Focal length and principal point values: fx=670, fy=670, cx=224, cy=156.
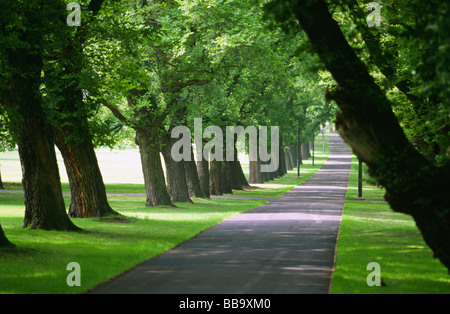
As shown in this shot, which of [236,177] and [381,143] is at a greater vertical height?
[381,143]

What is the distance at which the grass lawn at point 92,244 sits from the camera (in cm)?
1188

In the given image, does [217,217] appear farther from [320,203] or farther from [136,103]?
[320,203]

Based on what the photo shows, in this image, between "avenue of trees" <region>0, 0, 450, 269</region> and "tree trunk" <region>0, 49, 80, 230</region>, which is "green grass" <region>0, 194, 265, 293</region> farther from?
"avenue of trees" <region>0, 0, 450, 269</region>

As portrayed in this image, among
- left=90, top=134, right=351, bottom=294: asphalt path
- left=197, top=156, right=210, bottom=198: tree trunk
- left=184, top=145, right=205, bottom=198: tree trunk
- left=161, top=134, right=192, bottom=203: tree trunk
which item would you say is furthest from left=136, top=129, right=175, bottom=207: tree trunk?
left=197, top=156, right=210, bottom=198: tree trunk

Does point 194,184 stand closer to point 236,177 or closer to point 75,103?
point 236,177

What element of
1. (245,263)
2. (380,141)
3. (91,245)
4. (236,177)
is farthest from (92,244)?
(236,177)

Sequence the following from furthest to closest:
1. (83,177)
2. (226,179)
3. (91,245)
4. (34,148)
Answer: (226,179) < (83,177) < (34,148) < (91,245)

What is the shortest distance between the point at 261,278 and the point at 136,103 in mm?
18174

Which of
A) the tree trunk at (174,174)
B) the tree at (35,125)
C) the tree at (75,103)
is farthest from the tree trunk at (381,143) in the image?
the tree trunk at (174,174)

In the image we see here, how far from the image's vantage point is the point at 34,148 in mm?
18984

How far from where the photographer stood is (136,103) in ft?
95.5

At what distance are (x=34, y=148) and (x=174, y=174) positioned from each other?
16172 millimetres

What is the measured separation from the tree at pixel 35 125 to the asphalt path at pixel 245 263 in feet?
14.4

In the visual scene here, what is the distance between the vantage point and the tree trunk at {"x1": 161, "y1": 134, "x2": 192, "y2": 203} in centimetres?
3409
